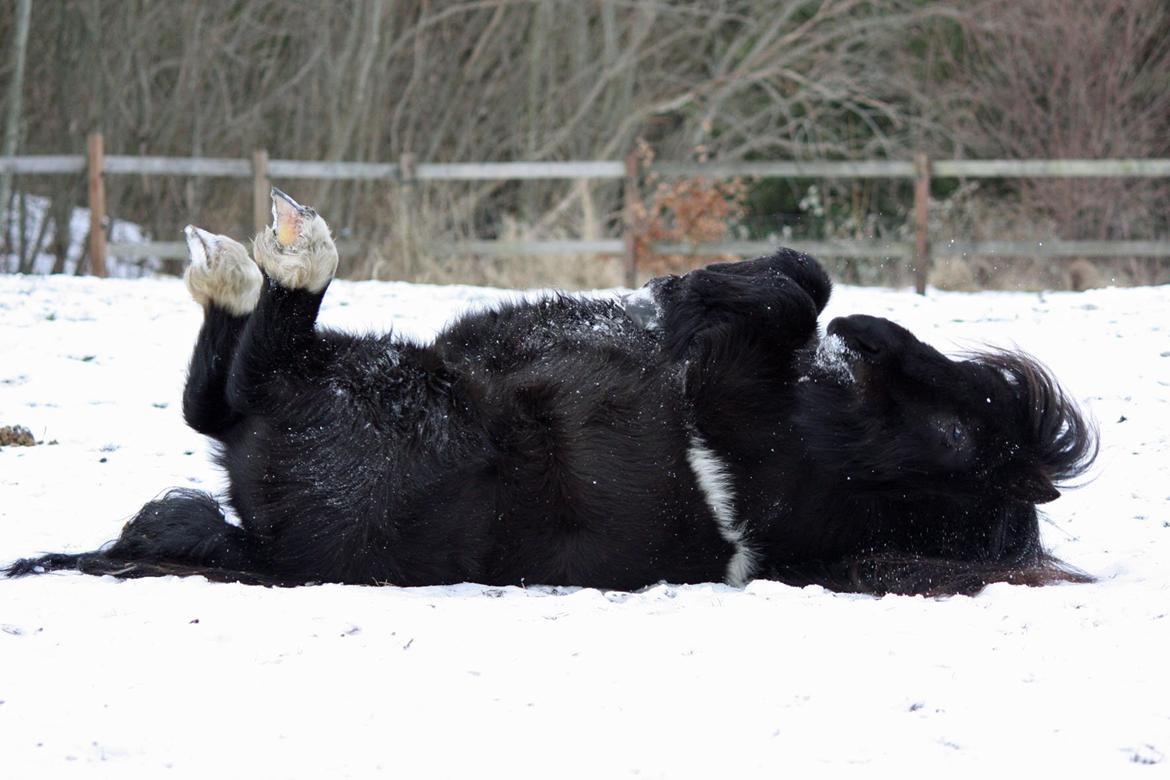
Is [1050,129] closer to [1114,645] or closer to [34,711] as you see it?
[1114,645]

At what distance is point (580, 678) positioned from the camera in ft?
8.40

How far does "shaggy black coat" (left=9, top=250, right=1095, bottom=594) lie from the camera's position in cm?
323

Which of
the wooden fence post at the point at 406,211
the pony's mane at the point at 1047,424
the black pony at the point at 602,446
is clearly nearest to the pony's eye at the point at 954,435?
the black pony at the point at 602,446

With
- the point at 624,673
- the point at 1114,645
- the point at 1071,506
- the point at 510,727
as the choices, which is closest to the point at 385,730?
the point at 510,727

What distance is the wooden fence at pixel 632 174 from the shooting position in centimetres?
1220

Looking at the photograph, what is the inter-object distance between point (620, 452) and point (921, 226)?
973cm

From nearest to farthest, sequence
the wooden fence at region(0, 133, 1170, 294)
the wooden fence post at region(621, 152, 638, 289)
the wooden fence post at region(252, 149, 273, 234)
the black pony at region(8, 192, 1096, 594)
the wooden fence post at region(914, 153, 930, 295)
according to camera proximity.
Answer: the black pony at region(8, 192, 1096, 594), the wooden fence post at region(914, 153, 930, 295), the wooden fence at region(0, 133, 1170, 294), the wooden fence post at region(621, 152, 638, 289), the wooden fence post at region(252, 149, 273, 234)

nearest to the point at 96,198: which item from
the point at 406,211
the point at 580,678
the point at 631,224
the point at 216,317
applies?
the point at 406,211

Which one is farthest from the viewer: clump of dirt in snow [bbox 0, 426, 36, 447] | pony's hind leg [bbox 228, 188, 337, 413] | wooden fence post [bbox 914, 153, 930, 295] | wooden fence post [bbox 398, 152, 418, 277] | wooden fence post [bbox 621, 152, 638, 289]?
wooden fence post [bbox 398, 152, 418, 277]

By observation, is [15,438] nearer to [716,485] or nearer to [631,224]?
[716,485]

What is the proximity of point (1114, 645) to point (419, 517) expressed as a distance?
63.4 inches

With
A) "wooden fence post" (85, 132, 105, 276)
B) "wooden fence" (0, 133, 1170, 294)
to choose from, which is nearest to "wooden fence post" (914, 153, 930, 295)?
"wooden fence" (0, 133, 1170, 294)

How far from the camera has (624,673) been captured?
258cm

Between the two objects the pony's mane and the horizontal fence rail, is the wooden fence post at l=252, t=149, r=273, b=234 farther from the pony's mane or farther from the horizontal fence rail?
the pony's mane
